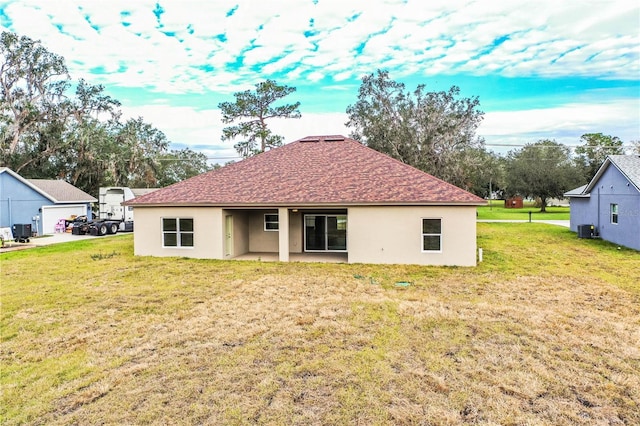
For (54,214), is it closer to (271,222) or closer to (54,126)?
(54,126)

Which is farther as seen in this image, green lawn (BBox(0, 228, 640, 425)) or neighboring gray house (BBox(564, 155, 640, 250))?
neighboring gray house (BBox(564, 155, 640, 250))

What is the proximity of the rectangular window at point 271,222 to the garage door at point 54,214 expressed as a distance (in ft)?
59.2

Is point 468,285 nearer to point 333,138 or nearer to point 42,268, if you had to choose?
point 333,138

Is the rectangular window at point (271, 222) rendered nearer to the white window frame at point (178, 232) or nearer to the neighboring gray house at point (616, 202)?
the white window frame at point (178, 232)

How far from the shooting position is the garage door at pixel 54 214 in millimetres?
25466

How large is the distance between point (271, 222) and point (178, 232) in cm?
392

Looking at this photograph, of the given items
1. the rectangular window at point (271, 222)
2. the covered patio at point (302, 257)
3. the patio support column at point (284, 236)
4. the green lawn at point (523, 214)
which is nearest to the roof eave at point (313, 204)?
the patio support column at point (284, 236)

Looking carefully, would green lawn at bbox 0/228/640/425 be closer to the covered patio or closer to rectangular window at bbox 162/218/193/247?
the covered patio

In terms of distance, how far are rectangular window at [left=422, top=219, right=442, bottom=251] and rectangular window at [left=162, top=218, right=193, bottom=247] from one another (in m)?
8.94

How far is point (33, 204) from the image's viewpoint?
24953 millimetres

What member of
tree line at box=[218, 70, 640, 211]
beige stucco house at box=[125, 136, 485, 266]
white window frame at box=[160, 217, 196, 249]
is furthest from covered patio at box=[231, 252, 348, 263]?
tree line at box=[218, 70, 640, 211]

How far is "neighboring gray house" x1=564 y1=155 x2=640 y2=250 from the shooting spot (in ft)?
55.6

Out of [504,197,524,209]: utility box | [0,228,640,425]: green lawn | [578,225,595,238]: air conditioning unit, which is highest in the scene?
[504,197,524,209]: utility box

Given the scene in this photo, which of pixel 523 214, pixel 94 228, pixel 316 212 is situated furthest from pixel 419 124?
pixel 94 228
